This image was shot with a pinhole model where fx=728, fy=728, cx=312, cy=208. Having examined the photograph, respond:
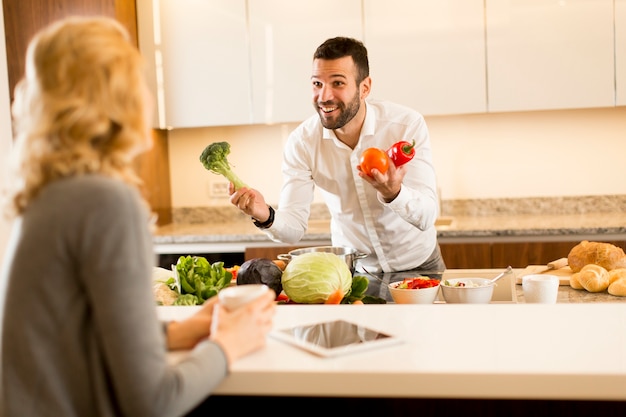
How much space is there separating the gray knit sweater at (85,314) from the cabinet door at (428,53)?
2897 mm

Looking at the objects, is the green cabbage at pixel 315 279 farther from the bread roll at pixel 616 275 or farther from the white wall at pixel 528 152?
the white wall at pixel 528 152

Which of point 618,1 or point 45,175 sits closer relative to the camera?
point 45,175

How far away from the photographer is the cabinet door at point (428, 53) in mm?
3775

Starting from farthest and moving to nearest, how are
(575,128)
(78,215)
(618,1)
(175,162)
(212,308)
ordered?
(175,162), (575,128), (618,1), (212,308), (78,215)

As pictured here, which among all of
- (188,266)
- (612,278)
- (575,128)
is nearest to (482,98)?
(575,128)

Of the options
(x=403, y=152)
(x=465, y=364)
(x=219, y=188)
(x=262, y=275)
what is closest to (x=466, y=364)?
(x=465, y=364)

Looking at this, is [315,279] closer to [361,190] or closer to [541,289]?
[541,289]

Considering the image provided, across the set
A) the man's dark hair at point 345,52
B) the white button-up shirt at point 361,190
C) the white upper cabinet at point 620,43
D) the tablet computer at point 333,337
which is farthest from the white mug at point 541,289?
the white upper cabinet at point 620,43

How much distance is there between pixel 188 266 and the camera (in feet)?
6.73

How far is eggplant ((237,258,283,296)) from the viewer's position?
2.00 m

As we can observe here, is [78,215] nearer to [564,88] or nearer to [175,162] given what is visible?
[564,88]

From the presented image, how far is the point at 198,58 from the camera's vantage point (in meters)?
3.98

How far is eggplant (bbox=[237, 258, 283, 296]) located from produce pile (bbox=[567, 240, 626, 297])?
2.92 feet

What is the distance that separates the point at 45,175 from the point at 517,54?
123 inches
